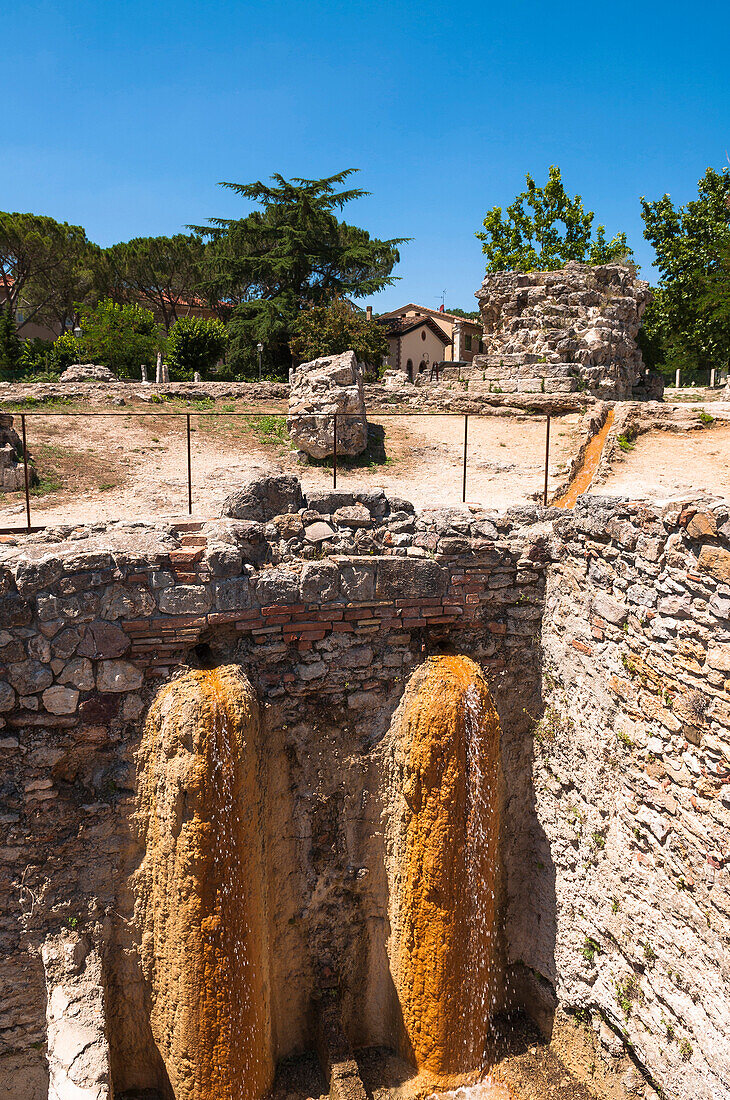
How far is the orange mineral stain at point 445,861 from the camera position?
5.91m

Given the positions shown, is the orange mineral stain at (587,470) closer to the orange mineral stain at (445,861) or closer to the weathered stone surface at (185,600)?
the orange mineral stain at (445,861)

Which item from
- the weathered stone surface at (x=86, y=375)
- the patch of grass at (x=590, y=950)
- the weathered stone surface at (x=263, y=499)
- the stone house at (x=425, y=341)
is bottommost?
the patch of grass at (x=590, y=950)

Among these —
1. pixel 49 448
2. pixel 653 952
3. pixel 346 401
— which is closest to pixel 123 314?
pixel 49 448

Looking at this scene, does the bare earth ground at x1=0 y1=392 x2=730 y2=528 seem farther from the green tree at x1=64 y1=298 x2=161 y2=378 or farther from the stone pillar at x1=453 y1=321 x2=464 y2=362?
the stone pillar at x1=453 y1=321 x2=464 y2=362

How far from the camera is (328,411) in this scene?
12.1 meters

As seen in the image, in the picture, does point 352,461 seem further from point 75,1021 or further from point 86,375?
point 86,375

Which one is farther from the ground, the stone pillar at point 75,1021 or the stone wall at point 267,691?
the stone wall at point 267,691

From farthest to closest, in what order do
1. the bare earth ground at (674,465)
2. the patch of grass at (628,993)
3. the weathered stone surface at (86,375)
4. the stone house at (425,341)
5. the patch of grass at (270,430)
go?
the stone house at (425,341) → the weathered stone surface at (86,375) → the patch of grass at (270,430) → the bare earth ground at (674,465) → the patch of grass at (628,993)

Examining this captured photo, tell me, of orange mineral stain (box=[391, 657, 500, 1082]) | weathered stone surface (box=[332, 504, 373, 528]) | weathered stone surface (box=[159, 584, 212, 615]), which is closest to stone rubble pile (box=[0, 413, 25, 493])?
weathered stone surface (box=[159, 584, 212, 615])

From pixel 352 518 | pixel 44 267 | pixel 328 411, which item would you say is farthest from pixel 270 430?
pixel 44 267

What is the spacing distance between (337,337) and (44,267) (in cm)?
1634

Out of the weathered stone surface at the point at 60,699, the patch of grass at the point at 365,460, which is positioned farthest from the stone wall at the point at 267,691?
the patch of grass at the point at 365,460

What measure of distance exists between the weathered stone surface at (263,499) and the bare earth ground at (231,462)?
2.50 meters

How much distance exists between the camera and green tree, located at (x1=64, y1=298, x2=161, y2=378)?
1041 inches
